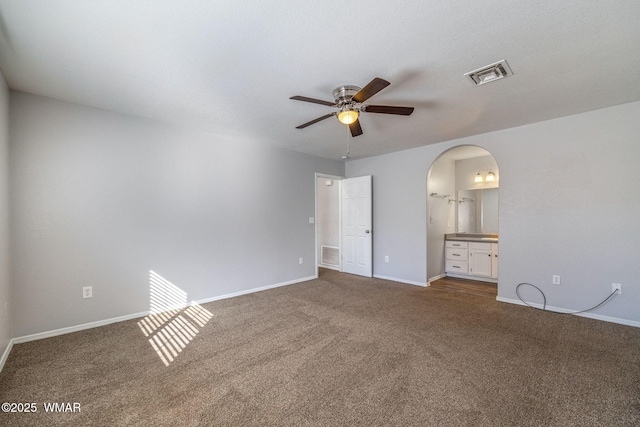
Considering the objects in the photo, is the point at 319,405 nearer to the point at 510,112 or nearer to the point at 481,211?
the point at 510,112

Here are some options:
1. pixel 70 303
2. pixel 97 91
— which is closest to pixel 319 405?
pixel 70 303

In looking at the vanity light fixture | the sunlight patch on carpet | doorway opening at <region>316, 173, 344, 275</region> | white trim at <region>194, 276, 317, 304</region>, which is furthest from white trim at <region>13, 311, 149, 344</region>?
the vanity light fixture

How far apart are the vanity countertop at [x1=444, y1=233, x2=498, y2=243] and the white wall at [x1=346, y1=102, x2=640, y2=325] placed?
1403mm

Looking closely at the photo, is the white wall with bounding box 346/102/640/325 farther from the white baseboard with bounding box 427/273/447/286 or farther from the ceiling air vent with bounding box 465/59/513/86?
the ceiling air vent with bounding box 465/59/513/86

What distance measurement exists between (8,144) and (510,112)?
5.25 meters

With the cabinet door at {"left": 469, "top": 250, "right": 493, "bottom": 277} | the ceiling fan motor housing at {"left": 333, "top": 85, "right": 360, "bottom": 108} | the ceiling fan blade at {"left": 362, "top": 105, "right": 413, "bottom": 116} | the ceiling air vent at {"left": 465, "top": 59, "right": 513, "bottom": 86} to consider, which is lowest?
the cabinet door at {"left": 469, "top": 250, "right": 493, "bottom": 277}

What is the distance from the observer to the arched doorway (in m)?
5.20

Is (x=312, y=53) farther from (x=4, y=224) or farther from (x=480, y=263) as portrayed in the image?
(x=480, y=263)

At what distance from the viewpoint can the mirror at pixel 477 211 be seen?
18.5ft

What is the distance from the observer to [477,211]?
5.86m

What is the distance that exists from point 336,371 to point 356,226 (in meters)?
3.68

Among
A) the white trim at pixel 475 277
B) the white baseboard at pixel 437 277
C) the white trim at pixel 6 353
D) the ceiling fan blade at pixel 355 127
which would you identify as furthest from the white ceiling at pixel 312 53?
the white trim at pixel 475 277

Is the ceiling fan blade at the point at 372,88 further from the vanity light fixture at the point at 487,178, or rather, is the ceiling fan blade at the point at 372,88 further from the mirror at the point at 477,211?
the mirror at the point at 477,211

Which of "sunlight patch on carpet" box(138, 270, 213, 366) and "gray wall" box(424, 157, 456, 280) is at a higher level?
→ "gray wall" box(424, 157, 456, 280)
